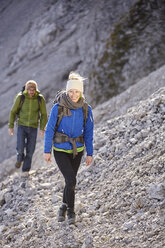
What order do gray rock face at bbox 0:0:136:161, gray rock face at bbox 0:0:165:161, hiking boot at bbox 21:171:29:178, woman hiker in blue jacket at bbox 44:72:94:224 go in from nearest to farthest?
woman hiker in blue jacket at bbox 44:72:94:224 < hiking boot at bbox 21:171:29:178 < gray rock face at bbox 0:0:165:161 < gray rock face at bbox 0:0:136:161

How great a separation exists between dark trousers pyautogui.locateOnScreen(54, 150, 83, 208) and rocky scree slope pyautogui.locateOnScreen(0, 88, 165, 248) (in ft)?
1.76

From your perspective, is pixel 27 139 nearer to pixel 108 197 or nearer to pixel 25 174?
pixel 25 174

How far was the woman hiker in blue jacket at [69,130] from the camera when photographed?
4.61m

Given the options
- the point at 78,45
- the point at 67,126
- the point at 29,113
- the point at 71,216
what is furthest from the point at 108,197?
the point at 78,45

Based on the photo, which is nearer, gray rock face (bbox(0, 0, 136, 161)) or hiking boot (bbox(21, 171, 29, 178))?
hiking boot (bbox(21, 171, 29, 178))

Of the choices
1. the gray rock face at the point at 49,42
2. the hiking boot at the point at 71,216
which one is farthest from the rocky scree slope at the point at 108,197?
the gray rock face at the point at 49,42

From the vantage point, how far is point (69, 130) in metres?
4.71

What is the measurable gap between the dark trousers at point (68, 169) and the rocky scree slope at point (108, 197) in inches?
21.1

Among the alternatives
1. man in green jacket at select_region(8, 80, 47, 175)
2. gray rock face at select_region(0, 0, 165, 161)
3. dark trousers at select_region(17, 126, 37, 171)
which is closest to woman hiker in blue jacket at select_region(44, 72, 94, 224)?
man in green jacket at select_region(8, 80, 47, 175)

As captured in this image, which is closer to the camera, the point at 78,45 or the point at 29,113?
the point at 29,113

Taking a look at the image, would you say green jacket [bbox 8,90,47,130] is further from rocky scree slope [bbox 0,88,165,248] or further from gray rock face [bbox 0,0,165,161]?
gray rock face [bbox 0,0,165,161]

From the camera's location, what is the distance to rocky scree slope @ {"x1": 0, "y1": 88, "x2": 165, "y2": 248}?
14.2 feet

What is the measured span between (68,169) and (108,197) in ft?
3.72

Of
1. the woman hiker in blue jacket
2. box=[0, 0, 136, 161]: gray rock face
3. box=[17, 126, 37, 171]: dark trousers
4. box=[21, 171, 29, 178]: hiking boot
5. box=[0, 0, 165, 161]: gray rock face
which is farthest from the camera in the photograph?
box=[0, 0, 136, 161]: gray rock face
